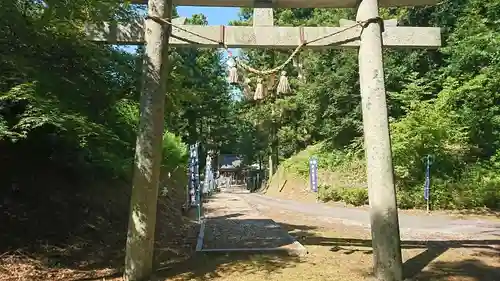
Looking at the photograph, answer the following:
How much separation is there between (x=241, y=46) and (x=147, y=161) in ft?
8.18

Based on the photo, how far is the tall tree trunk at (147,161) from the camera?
544cm

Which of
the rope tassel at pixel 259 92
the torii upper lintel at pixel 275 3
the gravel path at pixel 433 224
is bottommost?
the gravel path at pixel 433 224

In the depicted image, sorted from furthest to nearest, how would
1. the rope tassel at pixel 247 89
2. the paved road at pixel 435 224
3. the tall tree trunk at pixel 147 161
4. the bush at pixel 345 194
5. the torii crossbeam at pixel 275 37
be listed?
the bush at pixel 345 194 → the paved road at pixel 435 224 → the rope tassel at pixel 247 89 → the torii crossbeam at pixel 275 37 → the tall tree trunk at pixel 147 161

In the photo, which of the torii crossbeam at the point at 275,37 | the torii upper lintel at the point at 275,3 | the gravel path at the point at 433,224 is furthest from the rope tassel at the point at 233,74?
the gravel path at the point at 433,224

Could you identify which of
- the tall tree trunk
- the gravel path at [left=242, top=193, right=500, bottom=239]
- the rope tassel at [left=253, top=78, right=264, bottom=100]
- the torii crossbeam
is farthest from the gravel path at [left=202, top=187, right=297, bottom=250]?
the torii crossbeam

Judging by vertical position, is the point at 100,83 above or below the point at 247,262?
above

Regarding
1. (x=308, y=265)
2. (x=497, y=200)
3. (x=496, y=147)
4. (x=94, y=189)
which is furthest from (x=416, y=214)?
(x=94, y=189)

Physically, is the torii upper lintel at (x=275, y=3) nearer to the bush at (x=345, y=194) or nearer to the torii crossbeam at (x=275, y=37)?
the torii crossbeam at (x=275, y=37)

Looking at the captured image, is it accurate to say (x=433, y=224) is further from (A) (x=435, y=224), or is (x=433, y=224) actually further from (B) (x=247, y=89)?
(B) (x=247, y=89)

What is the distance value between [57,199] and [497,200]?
1500cm

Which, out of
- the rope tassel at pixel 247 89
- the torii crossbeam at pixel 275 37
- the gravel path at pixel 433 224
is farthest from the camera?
the gravel path at pixel 433 224

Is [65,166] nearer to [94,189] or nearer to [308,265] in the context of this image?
[94,189]

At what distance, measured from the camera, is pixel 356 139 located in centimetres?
2292

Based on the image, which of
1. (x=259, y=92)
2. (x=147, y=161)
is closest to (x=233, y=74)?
(x=259, y=92)
